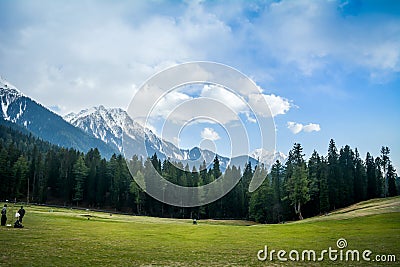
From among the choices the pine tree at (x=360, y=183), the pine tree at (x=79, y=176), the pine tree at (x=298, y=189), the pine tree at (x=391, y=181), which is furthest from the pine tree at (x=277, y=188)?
the pine tree at (x=79, y=176)

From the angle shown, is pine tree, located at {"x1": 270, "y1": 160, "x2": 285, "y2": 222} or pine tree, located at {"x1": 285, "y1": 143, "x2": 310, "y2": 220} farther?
pine tree, located at {"x1": 270, "y1": 160, "x2": 285, "y2": 222}

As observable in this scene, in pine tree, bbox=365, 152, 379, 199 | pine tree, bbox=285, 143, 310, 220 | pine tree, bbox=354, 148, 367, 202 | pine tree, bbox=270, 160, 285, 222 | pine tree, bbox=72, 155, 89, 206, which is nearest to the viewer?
pine tree, bbox=285, 143, 310, 220

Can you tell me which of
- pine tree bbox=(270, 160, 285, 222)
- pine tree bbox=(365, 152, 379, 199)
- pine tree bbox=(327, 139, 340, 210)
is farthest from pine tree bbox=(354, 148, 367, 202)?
pine tree bbox=(270, 160, 285, 222)

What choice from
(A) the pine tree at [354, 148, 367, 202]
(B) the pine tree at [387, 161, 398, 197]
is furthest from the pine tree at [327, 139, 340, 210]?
(B) the pine tree at [387, 161, 398, 197]

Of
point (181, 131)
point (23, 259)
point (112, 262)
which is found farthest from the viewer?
point (181, 131)

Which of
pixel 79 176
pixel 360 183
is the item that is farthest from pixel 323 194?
pixel 79 176

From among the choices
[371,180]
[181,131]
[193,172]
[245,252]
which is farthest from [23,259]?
[371,180]

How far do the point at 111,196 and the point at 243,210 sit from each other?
161 feet

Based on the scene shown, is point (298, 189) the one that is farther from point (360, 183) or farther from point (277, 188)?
point (360, 183)

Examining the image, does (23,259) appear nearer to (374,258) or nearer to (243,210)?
(374,258)

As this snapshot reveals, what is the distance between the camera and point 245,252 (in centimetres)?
2648

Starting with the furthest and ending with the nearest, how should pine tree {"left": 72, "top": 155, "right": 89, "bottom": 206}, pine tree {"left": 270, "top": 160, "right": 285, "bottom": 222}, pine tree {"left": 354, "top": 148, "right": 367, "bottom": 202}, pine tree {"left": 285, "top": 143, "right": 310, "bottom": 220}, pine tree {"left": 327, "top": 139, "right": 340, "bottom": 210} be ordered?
pine tree {"left": 72, "top": 155, "right": 89, "bottom": 206}, pine tree {"left": 354, "top": 148, "right": 367, "bottom": 202}, pine tree {"left": 327, "top": 139, "right": 340, "bottom": 210}, pine tree {"left": 270, "top": 160, "right": 285, "bottom": 222}, pine tree {"left": 285, "top": 143, "right": 310, "bottom": 220}

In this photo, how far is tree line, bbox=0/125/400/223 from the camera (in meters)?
109

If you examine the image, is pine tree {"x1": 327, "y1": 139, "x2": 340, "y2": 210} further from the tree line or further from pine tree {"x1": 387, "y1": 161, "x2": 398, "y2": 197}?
pine tree {"x1": 387, "y1": 161, "x2": 398, "y2": 197}
